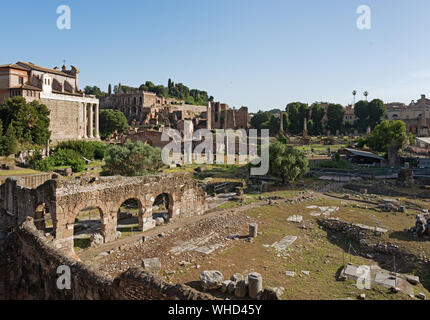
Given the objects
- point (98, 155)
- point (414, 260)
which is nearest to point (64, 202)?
point (414, 260)

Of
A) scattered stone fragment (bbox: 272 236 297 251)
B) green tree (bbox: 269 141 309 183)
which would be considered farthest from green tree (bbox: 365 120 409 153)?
scattered stone fragment (bbox: 272 236 297 251)

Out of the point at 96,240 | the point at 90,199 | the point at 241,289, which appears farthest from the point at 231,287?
the point at 90,199

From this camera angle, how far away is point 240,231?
17547 mm

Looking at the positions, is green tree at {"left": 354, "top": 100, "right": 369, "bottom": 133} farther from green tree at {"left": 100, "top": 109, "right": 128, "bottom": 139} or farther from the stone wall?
the stone wall

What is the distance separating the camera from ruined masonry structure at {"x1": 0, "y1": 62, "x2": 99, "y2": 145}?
1778 inches

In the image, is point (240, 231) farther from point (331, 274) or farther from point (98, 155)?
point (98, 155)

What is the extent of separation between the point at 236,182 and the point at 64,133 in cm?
3342

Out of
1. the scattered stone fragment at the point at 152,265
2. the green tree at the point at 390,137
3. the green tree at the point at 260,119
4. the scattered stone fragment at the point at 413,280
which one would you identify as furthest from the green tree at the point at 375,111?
the scattered stone fragment at the point at 152,265

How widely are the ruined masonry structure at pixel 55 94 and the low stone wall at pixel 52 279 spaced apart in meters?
38.8

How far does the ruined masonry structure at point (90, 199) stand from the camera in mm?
14094

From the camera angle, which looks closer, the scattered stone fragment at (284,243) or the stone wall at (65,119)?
the scattered stone fragment at (284,243)

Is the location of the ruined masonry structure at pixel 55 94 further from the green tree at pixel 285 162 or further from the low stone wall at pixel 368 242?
the low stone wall at pixel 368 242
